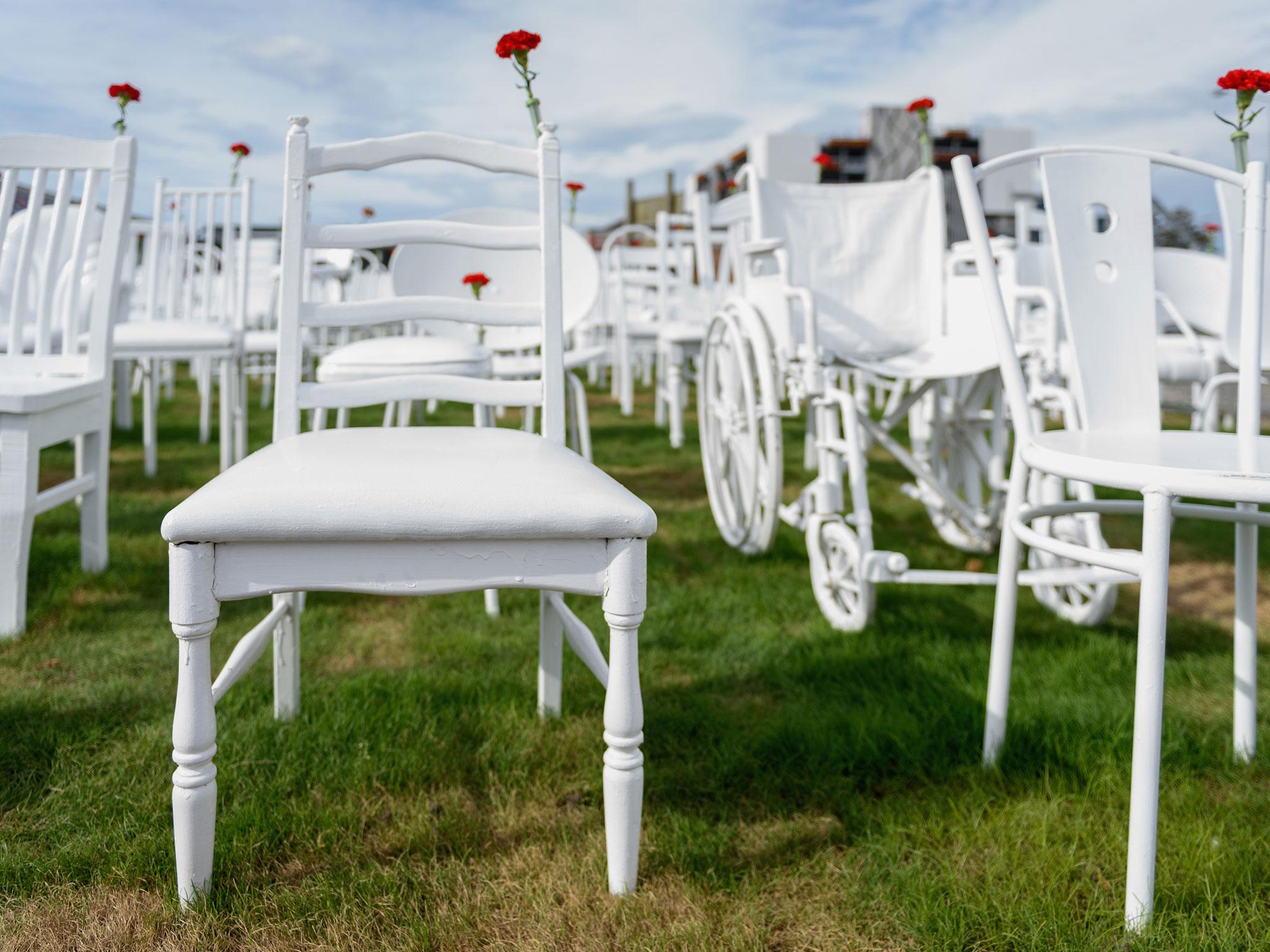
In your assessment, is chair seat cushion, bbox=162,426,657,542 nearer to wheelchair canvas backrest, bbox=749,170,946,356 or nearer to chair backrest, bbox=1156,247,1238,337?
wheelchair canvas backrest, bbox=749,170,946,356

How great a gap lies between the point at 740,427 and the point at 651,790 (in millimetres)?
1402

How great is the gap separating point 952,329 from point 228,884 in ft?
7.31

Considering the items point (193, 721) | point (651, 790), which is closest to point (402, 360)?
point (651, 790)

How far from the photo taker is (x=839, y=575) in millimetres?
2143

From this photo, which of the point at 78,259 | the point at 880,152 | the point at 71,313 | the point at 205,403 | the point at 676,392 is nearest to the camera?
the point at 78,259

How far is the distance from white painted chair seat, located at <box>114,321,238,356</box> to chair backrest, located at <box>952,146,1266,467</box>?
8.90 feet

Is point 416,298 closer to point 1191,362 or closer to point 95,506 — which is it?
point 95,506

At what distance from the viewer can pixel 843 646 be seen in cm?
201

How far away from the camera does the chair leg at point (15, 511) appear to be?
6.43ft

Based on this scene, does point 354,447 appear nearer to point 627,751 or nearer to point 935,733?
point 627,751

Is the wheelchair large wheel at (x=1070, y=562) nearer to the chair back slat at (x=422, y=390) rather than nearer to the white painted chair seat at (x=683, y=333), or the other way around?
the chair back slat at (x=422, y=390)

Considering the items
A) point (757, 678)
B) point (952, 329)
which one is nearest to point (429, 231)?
point (757, 678)

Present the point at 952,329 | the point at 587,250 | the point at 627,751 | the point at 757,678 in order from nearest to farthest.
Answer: the point at 627,751
the point at 757,678
the point at 952,329
the point at 587,250

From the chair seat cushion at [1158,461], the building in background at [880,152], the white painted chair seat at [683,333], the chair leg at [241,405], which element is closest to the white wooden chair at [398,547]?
the chair seat cushion at [1158,461]
